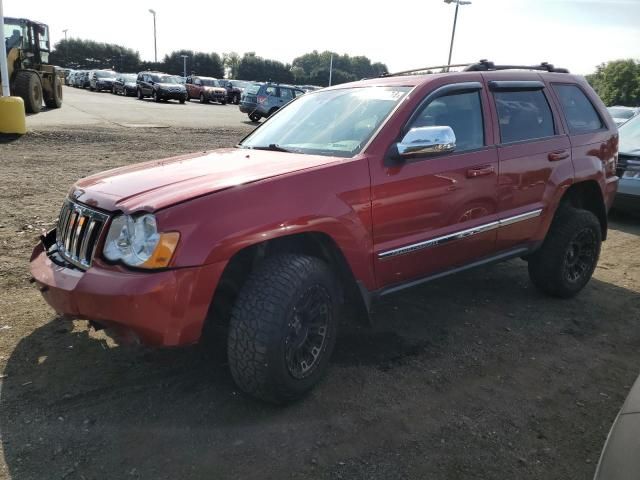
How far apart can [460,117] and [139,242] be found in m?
2.38

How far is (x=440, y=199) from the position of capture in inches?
136

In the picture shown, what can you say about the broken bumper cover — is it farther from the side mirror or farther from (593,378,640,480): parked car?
(593,378,640,480): parked car

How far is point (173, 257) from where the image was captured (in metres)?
2.47

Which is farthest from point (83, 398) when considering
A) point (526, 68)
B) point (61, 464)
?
point (526, 68)

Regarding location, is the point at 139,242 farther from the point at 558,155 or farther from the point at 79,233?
the point at 558,155

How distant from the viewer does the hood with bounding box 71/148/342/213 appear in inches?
104

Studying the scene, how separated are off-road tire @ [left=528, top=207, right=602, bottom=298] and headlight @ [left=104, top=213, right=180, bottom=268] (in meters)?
3.26

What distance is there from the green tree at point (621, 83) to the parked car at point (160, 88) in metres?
46.4

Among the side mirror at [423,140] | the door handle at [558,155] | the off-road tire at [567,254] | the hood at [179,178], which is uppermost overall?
the side mirror at [423,140]

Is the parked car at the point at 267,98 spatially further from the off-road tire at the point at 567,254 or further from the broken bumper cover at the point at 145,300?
the broken bumper cover at the point at 145,300

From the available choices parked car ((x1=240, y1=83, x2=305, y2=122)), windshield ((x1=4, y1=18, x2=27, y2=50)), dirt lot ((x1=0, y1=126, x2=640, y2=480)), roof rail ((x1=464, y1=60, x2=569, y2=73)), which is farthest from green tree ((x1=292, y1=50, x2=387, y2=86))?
dirt lot ((x1=0, y1=126, x2=640, y2=480))

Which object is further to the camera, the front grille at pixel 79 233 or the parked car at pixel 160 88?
the parked car at pixel 160 88

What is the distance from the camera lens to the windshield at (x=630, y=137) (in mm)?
7864

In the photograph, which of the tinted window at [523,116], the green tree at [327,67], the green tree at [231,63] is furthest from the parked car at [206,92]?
the green tree at [231,63]
